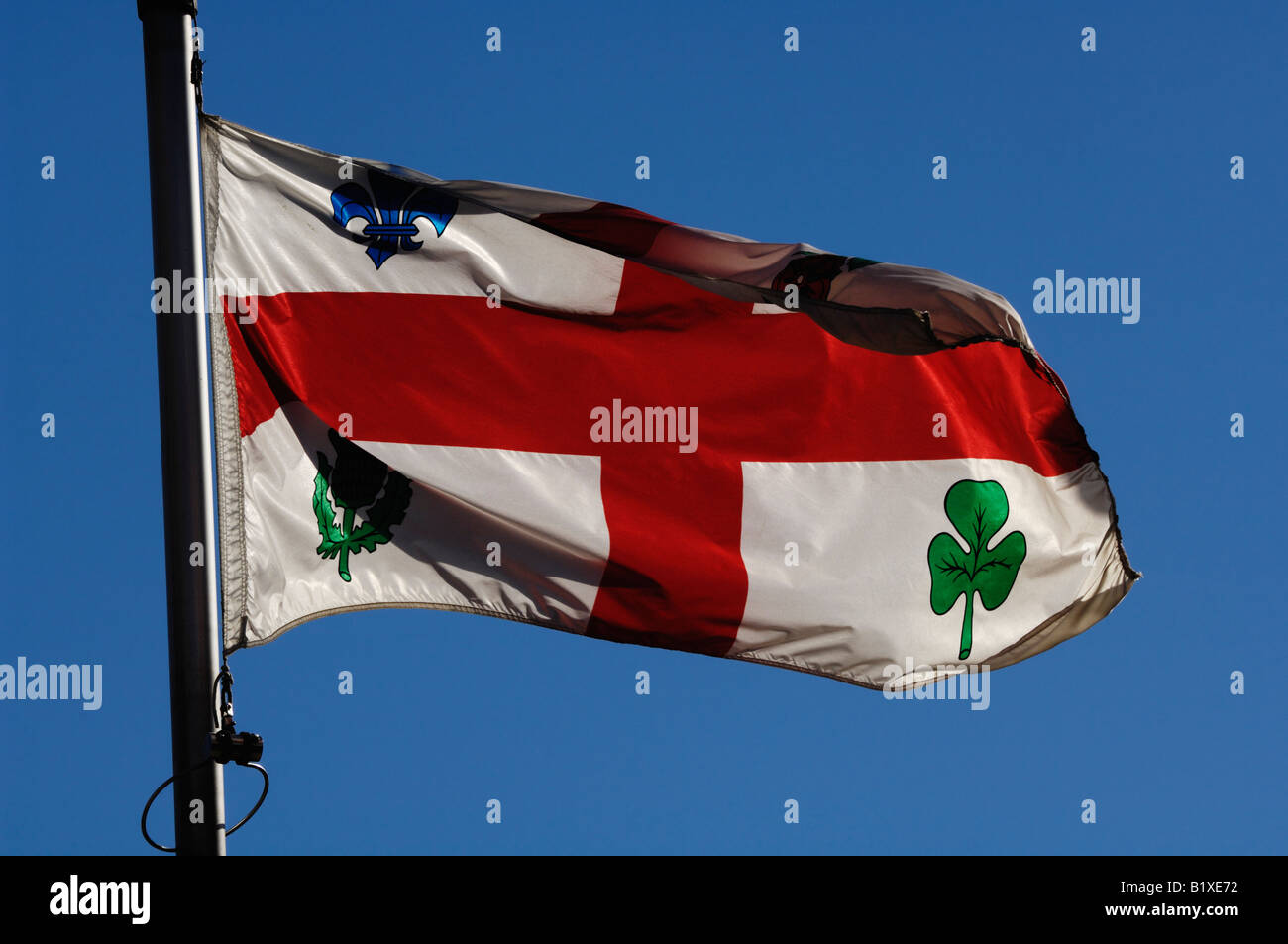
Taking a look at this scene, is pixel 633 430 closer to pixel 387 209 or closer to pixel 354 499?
pixel 354 499

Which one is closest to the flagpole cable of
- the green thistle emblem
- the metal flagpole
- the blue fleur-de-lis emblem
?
the metal flagpole

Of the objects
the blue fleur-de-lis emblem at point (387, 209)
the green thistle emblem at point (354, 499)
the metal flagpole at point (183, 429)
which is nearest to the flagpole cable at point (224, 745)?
the metal flagpole at point (183, 429)

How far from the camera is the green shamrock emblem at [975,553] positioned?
9688 millimetres

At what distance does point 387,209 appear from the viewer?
365 inches

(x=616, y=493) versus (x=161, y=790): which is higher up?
(x=616, y=493)

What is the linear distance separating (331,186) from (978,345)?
12.5 feet

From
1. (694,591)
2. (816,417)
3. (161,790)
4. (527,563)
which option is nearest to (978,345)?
(816,417)

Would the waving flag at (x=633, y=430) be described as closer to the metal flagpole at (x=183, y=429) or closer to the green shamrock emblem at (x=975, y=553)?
the green shamrock emblem at (x=975, y=553)

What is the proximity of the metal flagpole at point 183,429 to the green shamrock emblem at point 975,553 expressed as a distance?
4325 mm

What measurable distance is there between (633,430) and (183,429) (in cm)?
295

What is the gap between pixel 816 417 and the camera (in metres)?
9.76

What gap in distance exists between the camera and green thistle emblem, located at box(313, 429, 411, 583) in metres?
8.62

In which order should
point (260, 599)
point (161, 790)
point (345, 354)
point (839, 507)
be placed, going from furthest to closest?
point (839, 507)
point (345, 354)
point (260, 599)
point (161, 790)

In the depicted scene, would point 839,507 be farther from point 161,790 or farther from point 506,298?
point 161,790
